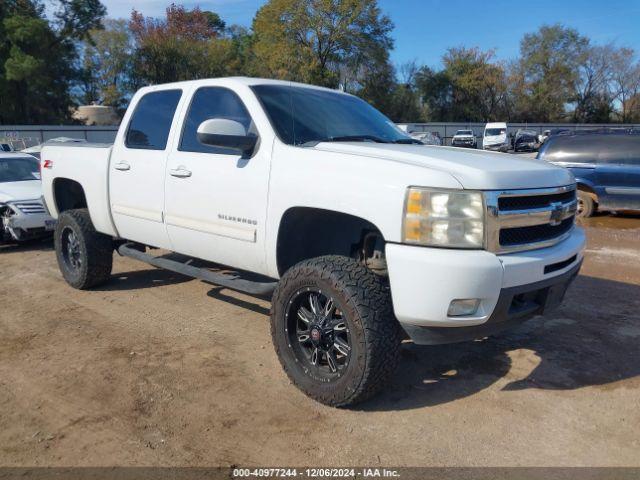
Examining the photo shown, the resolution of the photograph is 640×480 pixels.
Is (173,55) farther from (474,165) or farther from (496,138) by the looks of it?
(474,165)

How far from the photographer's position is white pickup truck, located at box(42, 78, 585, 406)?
3027mm

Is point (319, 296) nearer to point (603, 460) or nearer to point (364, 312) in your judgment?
point (364, 312)

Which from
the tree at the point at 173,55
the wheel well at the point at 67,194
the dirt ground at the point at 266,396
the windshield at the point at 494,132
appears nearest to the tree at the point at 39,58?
the tree at the point at 173,55

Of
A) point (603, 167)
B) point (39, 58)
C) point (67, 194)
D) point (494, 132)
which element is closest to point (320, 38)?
point (494, 132)

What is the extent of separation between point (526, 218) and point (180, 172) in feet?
8.49

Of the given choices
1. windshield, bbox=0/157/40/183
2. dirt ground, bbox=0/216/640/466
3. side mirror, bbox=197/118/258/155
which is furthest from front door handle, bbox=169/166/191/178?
windshield, bbox=0/157/40/183

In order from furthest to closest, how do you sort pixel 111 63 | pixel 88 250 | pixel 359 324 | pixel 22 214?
pixel 111 63 < pixel 22 214 < pixel 88 250 < pixel 359 324

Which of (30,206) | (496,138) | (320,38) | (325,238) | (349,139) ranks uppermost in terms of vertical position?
(320,38)

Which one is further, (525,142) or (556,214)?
(525,142)

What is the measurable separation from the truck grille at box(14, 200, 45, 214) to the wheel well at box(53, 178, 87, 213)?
2.19 m

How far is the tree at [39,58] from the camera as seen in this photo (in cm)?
3853

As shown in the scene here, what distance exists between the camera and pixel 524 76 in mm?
61969

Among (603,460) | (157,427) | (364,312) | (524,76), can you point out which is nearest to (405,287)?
(364,312)

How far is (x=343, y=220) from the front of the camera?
3.79m
